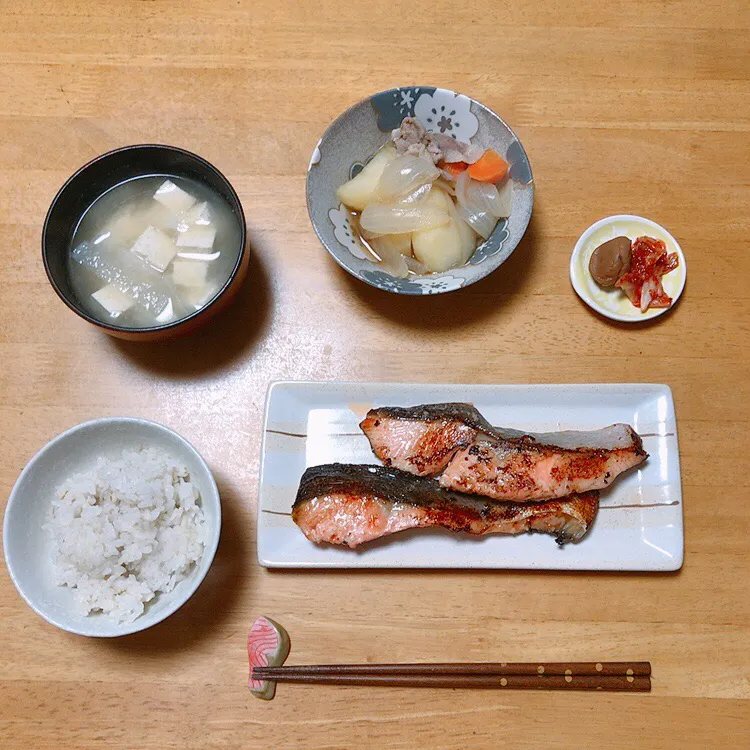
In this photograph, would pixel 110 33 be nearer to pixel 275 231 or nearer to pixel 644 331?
pixel 275 231

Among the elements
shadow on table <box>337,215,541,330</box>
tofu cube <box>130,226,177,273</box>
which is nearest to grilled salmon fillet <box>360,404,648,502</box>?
shadow on table <box>337,215,541,330</box>

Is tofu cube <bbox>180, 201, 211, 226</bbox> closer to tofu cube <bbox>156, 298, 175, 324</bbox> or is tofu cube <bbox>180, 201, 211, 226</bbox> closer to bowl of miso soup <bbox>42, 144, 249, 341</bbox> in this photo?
bowl of miso soup <bbox>42, 144, 249, 341</bbox>

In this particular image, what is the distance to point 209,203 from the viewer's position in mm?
2197

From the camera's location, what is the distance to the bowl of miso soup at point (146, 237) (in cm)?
213

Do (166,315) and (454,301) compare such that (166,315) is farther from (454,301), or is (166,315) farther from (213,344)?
(454,301)

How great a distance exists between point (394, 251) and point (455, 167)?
326mm

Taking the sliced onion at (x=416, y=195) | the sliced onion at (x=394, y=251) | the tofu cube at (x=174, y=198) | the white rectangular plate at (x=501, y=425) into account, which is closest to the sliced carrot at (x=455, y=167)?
the sliced onion at (x=416, y=195)

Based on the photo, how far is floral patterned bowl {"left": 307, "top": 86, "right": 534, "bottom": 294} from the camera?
6.98 feet

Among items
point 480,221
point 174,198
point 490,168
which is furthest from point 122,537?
point 490,168

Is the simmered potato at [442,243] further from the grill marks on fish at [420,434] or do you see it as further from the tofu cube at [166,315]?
the tofu cube at [166,315]

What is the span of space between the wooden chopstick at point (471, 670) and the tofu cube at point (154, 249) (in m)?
1.22

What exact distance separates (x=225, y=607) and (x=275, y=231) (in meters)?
1.19

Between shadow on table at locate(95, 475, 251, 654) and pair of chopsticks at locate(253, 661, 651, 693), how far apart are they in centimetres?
20

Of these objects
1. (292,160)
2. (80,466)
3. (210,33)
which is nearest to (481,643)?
(80,466)
